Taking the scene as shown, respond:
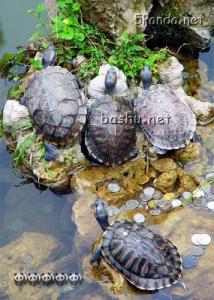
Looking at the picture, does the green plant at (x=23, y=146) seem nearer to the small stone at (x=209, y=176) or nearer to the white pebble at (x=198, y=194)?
the white pebble at (x=198, y=194)

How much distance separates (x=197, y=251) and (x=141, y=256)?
2.51 feet

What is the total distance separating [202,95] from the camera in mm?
7785

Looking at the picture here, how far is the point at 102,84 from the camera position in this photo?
6.81 metres

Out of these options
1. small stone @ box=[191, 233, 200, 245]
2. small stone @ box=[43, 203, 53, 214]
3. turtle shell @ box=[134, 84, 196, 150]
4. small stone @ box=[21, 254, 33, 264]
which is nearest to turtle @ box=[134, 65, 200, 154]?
turtle shell @ box=[134, 84, 196, 150]

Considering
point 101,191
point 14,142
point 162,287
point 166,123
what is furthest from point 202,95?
point 162,287

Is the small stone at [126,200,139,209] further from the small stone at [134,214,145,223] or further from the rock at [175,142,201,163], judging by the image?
the rock at [175,142,201,163]

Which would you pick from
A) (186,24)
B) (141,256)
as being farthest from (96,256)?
(186,24)

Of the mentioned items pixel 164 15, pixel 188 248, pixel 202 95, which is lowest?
pixel 188 248

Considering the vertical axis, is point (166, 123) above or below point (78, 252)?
above

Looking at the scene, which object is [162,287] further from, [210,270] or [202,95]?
[202,95]

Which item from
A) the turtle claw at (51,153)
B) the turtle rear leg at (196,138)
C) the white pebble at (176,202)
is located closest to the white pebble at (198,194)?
the white pebble at (176,202)

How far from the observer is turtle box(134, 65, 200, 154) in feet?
→ 21.9

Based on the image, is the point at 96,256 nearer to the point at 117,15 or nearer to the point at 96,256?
the point at 96,256

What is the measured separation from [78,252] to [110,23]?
3.23 metres
